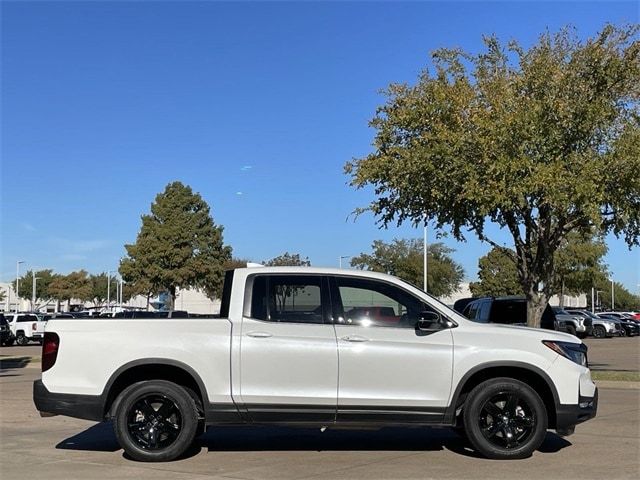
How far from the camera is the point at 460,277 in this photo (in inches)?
2874

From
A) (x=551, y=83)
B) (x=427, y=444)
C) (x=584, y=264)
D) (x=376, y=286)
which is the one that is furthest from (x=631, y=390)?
(x=584, y=264)

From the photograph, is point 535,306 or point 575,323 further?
point 575,323

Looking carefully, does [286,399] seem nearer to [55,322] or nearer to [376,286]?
[376,286]

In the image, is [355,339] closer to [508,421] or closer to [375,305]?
[375,305]

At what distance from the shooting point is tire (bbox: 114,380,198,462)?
7.39 meters

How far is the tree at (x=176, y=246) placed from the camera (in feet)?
164

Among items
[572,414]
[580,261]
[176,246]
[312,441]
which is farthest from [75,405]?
[580,261]

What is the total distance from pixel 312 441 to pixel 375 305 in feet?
6.40

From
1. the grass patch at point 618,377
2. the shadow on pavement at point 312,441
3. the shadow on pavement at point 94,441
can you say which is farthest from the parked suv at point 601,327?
the shadow on pavement at point 94,441

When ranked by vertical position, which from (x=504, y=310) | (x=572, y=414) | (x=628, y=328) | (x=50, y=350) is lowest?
(x=628, y=328)

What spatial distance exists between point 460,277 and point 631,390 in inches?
2351

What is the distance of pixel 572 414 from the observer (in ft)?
24.3

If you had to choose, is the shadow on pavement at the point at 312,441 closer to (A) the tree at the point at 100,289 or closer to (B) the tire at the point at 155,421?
(B) the tire at the point at 155,421

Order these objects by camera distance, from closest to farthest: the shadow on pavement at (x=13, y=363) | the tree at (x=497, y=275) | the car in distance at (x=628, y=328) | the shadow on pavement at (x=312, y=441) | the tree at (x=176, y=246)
Result: the shadow on pavement at (x=312, y=441), the shadow on pavement at (x=13, y=363), the car in distance at (x=628, y=328), the tree at (x=176, y=246), the tree at (x=497, y=275)
